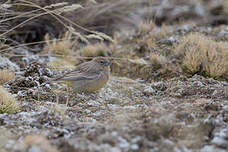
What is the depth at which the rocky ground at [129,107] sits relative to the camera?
3.43m

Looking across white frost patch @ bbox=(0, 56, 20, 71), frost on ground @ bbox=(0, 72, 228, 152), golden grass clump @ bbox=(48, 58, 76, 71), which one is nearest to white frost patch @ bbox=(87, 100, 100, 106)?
frost on ground @ bbox=(0, 72, 228, 152)

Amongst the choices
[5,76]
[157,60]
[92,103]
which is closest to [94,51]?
[157,60]

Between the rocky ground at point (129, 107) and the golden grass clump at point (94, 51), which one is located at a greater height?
the golden grass clump at point (94, 51)

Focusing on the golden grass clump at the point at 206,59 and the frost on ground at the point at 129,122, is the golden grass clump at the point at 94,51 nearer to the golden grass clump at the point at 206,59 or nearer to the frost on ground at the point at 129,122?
the golden grass clump at the point at 206,59

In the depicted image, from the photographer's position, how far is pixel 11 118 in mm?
4242

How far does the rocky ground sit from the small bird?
0.51 feet

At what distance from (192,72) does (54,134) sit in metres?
3.41

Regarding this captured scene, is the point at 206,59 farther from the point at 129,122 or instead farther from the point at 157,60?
the point at 129,122

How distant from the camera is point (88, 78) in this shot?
564 cm

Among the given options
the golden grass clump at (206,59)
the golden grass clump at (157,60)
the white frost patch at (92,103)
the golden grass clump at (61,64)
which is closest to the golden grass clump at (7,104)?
the white frost patch at (92,103)

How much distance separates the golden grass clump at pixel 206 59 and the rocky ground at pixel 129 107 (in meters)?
0.07

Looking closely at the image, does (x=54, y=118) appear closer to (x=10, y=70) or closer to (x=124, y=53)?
(x=10, y=70)

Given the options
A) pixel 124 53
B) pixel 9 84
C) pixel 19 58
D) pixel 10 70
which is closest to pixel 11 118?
pixel 9 84

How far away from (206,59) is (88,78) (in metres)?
2.27
